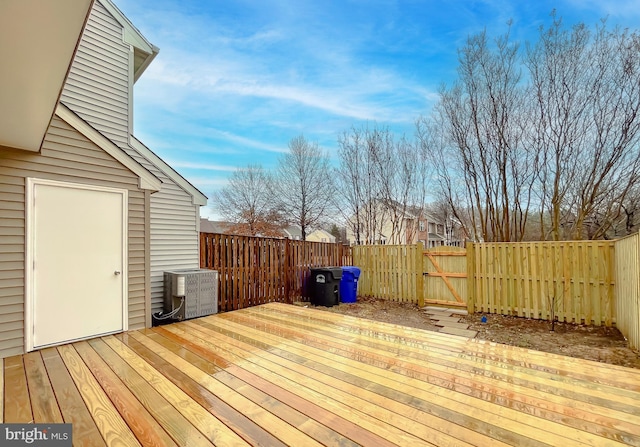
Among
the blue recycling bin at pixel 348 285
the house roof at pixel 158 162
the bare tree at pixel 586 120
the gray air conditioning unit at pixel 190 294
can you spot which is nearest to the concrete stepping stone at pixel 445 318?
the blue recycling bin at pixel 348 285

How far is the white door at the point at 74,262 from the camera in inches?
129

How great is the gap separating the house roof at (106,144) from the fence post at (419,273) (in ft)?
20.6

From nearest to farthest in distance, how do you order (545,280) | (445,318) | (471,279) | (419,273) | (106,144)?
1. (106,144)
2. (545,280)
3. (445,318)
4. (471,279)
5. (419,273)

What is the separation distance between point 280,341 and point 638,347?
4817 mm

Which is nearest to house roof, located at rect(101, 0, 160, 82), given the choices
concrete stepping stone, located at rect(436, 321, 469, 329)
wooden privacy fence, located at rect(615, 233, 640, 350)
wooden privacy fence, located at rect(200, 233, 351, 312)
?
wooden privacy fence, located at rect(200, 233, 351, 312)

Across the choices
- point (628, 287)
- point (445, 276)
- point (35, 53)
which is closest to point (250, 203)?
point (445, 276)

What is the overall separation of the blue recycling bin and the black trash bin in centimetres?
43

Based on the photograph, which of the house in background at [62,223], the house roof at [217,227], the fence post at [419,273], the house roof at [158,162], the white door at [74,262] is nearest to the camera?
the house in background at [62,223]

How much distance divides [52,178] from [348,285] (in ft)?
20.7

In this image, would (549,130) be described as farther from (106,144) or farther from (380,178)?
(106,144)

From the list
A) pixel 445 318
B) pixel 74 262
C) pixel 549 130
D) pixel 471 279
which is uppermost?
pixel 549 130

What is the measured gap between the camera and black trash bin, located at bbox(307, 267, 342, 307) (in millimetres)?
7359

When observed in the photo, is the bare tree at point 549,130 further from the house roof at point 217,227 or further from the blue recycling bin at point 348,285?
the house roof at point 217,227

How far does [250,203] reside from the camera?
848 inches
